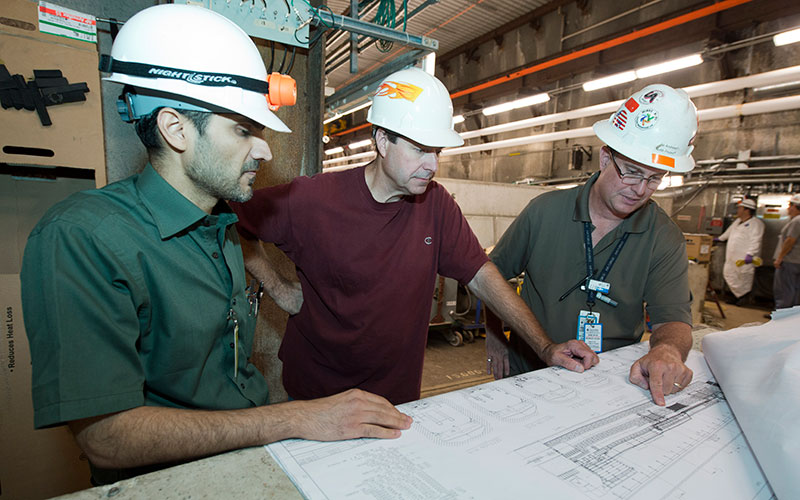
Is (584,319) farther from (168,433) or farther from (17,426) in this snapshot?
(17,426)

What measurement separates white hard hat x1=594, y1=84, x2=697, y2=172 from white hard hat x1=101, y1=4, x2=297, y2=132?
1325 mm

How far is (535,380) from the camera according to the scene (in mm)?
1112

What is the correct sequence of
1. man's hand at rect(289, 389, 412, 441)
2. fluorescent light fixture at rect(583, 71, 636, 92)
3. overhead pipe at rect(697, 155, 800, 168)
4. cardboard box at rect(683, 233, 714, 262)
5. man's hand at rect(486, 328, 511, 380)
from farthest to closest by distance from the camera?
cardboard box at rect(683, 233, 714, 262)
overhead pipe at rect(697, 155, 800, 168)
fluorescent light fixture at rect(583, 71, 636, 92)
man's hand at rect(486, 328, 511, 380)
man's hand at rect(289, 389, 412, 441)

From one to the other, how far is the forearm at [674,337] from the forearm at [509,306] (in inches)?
14.7

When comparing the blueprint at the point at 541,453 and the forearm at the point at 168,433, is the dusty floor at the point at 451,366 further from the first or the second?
the forearm at the point at 168,433

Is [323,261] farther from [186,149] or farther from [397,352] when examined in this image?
[186,149]

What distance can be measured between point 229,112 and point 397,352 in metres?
0.99

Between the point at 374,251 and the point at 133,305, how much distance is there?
77cm

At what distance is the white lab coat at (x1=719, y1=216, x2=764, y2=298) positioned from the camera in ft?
21.4

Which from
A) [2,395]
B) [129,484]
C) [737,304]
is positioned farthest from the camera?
[737,304]

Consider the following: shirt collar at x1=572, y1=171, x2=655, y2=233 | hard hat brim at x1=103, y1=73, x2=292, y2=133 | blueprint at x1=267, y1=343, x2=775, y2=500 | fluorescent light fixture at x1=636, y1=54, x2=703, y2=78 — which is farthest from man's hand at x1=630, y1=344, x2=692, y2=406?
fluorescent light fixture at x1=636, y1=54, x2=703, y2=78

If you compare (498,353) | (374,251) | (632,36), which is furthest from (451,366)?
(632,36)

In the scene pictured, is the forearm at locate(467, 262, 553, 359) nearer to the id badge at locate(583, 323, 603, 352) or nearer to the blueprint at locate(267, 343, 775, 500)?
the id badge at locate(583, 323, 603, 352)

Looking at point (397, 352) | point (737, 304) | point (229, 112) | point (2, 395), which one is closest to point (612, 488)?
point (397, 352)
